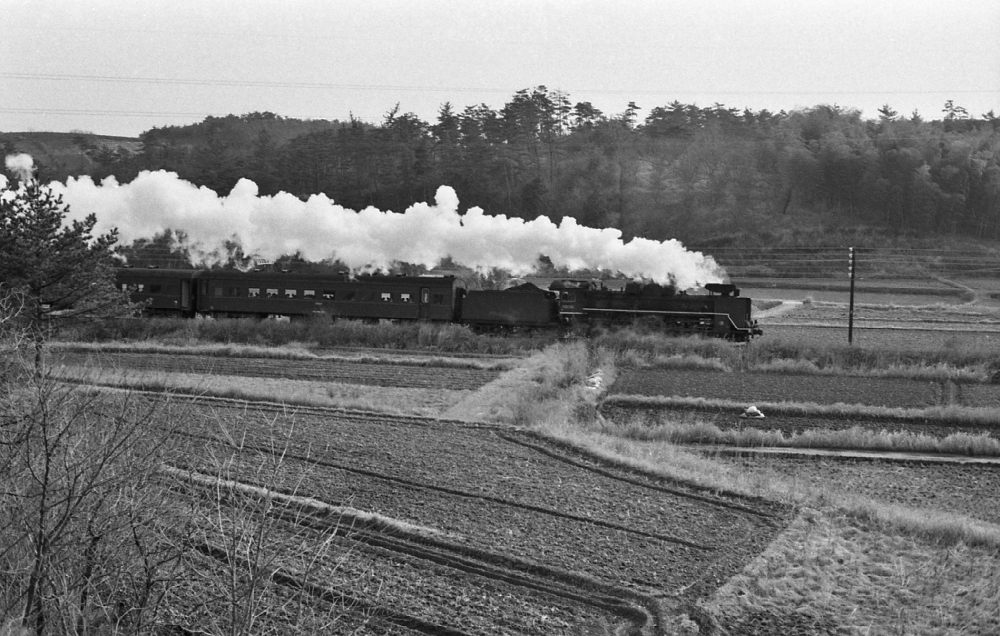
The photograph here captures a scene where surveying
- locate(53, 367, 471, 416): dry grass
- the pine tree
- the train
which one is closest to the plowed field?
locate(53, 367, 471, 416): dry grass

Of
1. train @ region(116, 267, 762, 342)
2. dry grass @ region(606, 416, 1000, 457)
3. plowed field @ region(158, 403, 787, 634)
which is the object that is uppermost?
train @ region(116, 267, 762, 342)

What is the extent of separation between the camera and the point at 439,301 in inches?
1626

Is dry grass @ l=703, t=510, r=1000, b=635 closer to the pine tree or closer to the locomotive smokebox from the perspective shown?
the pine tree

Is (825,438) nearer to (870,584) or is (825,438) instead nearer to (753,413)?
(753,413)

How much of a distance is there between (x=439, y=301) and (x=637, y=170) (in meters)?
62.6

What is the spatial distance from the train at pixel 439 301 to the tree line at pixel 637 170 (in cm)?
3378

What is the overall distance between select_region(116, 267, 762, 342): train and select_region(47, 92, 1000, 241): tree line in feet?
111

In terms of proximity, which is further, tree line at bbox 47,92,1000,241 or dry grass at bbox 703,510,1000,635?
tree line at bbox 47,92,1000,241

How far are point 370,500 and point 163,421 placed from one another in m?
4.05

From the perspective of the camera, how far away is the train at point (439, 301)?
4006 centimetres

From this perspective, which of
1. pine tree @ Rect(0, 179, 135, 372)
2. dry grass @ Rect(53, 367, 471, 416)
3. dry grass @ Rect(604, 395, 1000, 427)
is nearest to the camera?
dry grass @ Rect(53, 367, 471, 416)

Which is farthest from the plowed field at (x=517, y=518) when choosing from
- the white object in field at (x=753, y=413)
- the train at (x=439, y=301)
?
the train at (x=439, y=301)

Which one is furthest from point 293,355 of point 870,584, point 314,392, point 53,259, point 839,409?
point 870,584

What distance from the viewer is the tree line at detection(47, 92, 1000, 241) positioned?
85.6 meters
